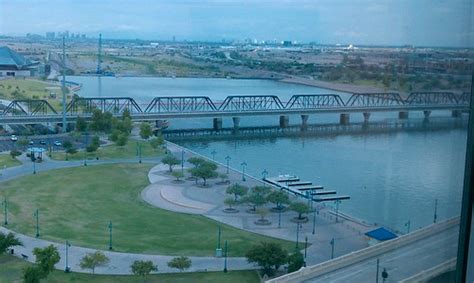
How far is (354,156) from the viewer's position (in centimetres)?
590

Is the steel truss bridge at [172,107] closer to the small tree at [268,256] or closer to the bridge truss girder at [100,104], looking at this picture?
the bridge truss girder at [100,104]

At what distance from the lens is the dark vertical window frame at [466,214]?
3.41 feet

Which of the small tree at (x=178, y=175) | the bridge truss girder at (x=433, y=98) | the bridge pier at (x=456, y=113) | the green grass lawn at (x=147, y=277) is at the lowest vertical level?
the green grass lawn at (x=147, y=277)

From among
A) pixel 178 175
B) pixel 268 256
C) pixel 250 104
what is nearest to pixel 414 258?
pixel 268 256

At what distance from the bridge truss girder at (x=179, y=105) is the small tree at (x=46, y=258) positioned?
17.7 ft

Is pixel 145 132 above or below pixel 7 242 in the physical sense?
above

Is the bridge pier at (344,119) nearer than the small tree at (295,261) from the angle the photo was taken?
No

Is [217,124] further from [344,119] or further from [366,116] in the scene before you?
[366,116]

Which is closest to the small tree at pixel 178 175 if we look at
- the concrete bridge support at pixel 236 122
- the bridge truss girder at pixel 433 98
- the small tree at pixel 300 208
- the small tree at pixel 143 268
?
the small tree at pixel 300 208

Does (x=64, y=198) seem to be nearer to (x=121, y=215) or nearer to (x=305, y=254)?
(x=121, y=215)

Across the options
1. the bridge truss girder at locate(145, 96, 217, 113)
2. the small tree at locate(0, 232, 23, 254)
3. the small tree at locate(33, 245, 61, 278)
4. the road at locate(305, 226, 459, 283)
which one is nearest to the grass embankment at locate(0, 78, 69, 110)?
the bridge truss girder at locate(145, 96, 217, 113)

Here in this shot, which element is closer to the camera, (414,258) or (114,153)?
(414,258)

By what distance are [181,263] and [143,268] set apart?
29cm

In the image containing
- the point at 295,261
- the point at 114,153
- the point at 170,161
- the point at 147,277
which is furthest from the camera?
the point at 114,153
